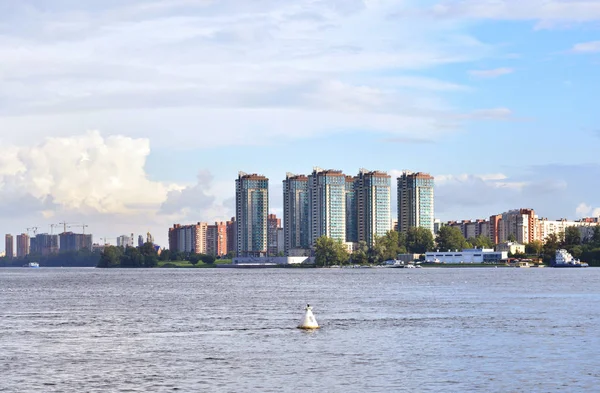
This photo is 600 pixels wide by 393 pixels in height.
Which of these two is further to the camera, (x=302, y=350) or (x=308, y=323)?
(x=308, y=323)

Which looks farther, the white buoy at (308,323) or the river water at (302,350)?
the white buoy at (308,323)

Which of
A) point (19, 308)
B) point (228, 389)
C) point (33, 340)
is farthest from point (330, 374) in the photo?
point (19, 308)

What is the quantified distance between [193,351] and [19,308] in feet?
146

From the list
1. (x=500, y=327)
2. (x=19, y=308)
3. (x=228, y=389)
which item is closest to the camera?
(x=228, y=389)

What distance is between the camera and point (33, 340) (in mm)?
54969

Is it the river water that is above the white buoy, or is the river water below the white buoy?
below

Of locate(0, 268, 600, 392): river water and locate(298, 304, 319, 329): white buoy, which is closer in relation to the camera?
locate(0, 268, 600, 392): river water

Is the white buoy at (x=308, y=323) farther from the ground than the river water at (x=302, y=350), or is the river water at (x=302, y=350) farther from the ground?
the white buoy at (x=308, y=323)

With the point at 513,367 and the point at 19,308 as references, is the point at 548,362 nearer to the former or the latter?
the point at 513,367

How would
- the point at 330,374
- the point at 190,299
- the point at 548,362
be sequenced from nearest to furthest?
the point at 330,374
the point at 548,362
the point at 190,299

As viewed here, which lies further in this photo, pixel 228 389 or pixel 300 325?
pixel 300 325

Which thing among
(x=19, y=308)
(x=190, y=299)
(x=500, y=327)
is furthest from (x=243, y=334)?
(x=190, y=299)

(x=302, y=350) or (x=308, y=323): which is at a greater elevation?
(x=308, y=323)

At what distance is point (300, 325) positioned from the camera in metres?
61.2
